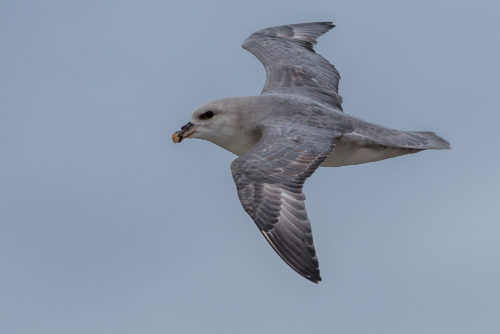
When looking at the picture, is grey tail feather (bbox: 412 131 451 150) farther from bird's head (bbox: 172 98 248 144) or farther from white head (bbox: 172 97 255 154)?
bird's head (bbox: 172 98 248 144)

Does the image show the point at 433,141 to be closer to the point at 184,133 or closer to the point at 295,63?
the point at 295,63

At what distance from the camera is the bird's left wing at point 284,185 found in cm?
1043

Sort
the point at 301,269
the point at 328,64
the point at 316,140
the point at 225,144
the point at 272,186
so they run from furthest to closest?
the point at 328,64 < the point at 225,144 < the point at 316,140 < the point at 272,186 < the point at 301,269

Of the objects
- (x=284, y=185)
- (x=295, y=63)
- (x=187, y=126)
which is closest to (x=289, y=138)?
(x=284, y=185)

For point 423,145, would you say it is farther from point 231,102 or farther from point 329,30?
point 329,30

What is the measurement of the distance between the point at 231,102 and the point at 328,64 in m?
2.52

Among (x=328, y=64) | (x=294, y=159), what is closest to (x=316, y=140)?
(x=294, y=159)

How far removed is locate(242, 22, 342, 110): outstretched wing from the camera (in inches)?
549

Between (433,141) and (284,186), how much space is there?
107 inches

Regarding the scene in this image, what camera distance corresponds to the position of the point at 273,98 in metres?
12.8

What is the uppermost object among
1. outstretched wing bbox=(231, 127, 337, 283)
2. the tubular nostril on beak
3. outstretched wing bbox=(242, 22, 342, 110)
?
outstretched wing bbox=(242, 22, 342, 110)

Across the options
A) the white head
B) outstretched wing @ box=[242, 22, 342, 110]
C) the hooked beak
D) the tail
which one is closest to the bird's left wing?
the white head

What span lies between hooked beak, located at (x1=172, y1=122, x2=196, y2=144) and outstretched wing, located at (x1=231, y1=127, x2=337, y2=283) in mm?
1144

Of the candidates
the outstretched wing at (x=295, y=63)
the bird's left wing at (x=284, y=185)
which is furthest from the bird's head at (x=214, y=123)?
the outstretched wing at (x=295, y=63)
